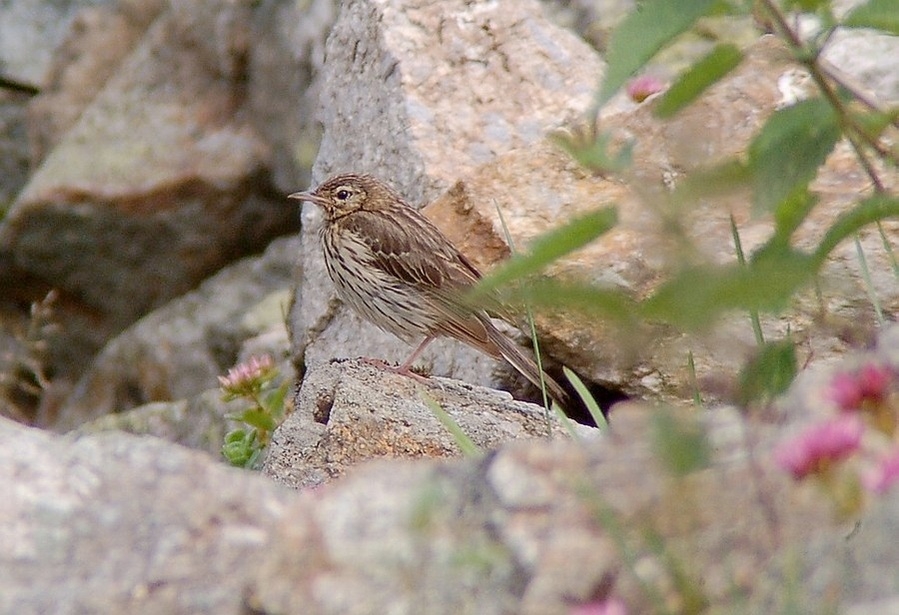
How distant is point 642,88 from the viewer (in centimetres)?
659

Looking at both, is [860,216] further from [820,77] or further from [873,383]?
[873,383]

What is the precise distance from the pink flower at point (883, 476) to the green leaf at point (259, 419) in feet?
12.8

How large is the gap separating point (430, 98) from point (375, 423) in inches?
114

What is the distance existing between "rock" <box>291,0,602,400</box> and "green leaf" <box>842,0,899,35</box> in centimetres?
469

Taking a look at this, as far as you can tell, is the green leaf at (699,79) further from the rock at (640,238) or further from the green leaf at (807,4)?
the rock at (640,238)

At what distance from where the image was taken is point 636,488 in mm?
2309

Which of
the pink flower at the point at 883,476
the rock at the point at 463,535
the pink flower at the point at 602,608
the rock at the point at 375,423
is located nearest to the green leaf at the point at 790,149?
the rock at the point at 463,535

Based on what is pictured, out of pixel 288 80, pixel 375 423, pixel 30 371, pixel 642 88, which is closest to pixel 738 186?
pixel 375 423

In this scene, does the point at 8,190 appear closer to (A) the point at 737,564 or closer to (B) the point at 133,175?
(B) the point at 133,175

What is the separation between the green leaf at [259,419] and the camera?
5.74 m

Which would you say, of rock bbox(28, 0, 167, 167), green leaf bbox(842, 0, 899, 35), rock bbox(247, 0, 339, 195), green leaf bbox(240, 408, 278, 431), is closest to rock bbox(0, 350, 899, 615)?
green leaf bbox(842, 0, 899, 35)

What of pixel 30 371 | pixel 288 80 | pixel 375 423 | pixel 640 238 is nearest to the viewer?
pixel 640 238

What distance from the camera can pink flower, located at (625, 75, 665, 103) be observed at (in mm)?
6559

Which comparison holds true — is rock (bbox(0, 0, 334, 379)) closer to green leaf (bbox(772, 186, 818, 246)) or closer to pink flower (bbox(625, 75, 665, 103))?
pink flower (bbox(625, 75, 665, 103))
